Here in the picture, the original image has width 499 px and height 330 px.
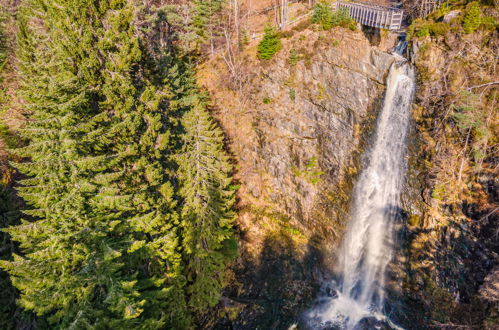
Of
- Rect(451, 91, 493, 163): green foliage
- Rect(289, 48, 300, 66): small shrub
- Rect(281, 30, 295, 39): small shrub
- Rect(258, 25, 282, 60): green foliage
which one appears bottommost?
Rect(451, 91, 493, 163): green foliage

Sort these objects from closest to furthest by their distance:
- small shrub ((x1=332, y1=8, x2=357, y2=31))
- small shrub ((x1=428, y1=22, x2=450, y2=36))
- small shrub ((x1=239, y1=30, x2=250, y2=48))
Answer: small shrub ((x1=428, y1=22, x2=450, y2=36)) → small shrub ((x1=332, y1=8, x2=357, y2=31)) → small shrub ((x1=239, y1=30, x2=250, y2=48))

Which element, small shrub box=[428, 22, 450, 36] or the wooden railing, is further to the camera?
the wooden railing

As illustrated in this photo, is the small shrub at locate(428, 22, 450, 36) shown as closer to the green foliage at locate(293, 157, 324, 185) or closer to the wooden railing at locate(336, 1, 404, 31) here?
the wooden railing at locate(336, 1, 404, 31)

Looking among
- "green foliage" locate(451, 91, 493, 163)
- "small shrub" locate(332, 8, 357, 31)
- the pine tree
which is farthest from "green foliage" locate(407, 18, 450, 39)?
the pine tree

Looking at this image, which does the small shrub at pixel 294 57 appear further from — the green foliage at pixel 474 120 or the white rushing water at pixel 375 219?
the green foliage at pixel 474 120

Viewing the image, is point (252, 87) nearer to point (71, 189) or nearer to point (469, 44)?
point (469, 44)

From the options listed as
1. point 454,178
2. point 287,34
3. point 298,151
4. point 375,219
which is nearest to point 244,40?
point 287,34

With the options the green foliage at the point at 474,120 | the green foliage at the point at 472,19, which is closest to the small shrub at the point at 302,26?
the green foliage at the point at 472,19
